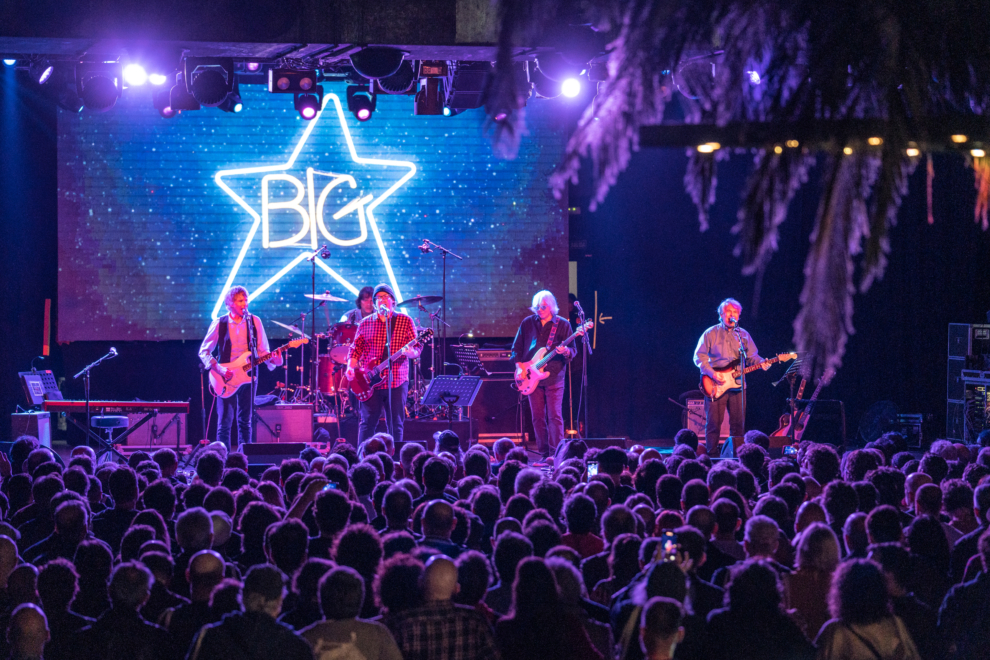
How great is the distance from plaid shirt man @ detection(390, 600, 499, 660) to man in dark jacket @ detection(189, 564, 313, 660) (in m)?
0.39

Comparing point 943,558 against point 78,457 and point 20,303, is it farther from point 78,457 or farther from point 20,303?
point 20,303

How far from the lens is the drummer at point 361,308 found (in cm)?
1198

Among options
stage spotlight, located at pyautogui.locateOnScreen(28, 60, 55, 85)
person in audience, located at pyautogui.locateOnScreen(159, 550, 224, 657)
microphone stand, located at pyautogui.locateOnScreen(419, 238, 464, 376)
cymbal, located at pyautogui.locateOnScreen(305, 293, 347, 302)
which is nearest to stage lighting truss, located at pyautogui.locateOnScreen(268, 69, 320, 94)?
stage spotlight, located at pyautogui.locateOnScreen(28, 60, 55, 85)

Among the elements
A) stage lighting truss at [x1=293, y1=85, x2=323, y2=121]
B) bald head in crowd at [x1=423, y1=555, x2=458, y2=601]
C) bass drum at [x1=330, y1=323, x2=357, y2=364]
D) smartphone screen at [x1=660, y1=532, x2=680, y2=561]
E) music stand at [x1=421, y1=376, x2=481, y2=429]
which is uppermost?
stage lighting truss at [x1=293, y1=85, x2=323, y2=121]

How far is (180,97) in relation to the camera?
36.6 feet

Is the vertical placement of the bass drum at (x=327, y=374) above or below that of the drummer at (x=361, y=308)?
below

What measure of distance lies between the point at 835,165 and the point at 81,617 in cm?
360

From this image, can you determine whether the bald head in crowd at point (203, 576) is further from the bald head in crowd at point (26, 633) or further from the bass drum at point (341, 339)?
the bass drum at point (341, 339)

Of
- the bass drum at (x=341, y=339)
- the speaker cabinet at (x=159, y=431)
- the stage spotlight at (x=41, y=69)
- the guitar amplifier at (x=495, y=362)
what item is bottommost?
the speaker cabinet at (x=159, y=431)

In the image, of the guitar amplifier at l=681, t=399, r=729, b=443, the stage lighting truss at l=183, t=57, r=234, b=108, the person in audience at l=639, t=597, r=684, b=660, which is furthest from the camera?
the guitar amplifier at l=681, t=399, r=729, b=443

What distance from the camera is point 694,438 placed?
8680 mm

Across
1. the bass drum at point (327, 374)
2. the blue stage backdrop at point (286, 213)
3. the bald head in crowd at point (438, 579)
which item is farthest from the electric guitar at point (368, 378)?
the bald head in crowd at point (438, 579)

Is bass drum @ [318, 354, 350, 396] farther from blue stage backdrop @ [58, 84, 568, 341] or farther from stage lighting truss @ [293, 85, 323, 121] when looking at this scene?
stage lighting truss @ [293, 85, 323, 121]

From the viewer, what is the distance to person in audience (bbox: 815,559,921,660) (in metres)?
3.46
